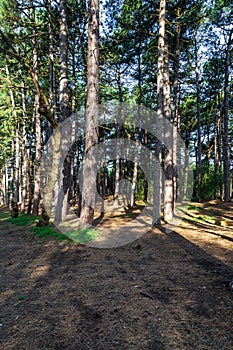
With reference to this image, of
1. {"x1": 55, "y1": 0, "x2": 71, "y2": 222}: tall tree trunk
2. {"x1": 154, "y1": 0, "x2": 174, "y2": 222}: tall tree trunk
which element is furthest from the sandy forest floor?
{"x1": 55, "y1": 0, "x2": 71, "y2": 222}: tall tree trunk

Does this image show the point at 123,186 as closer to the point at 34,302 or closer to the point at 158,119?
the point at 158,119

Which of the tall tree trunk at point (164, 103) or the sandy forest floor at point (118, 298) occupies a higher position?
the tall tree trunk at point (164, 103)

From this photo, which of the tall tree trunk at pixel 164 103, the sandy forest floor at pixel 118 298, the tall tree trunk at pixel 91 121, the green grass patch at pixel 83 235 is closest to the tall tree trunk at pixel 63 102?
the tall tree trunk at pixel 91 121

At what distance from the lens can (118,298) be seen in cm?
361

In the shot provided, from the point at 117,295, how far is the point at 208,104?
910 inches

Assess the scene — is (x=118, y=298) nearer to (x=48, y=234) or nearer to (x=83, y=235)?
(x=83, y=235)

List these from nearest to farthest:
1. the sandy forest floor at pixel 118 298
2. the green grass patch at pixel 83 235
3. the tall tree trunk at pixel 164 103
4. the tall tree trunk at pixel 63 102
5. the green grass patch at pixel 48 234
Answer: the sandy forest floor at pixel 118 298 < the green grass patch at pixel 83 235 < the green grass patch at pixel 48 234 < the tall tree trunk at pixel 164 103 < the tall tree trunk at pixel 63 102

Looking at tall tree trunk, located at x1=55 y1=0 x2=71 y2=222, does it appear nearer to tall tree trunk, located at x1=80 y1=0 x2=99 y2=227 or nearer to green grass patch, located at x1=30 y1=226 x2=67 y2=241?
green grass patch, located at x1=30 y1=226 x2=67 y2=241

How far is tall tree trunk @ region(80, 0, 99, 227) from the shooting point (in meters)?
8.39

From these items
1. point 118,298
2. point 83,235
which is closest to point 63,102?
point 83,235

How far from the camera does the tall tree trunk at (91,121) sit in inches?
330

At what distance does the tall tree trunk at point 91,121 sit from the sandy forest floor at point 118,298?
6.78ft

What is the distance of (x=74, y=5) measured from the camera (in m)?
13.2

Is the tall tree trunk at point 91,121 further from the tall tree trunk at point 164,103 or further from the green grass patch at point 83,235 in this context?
the tall tree trunk at point 164,103
